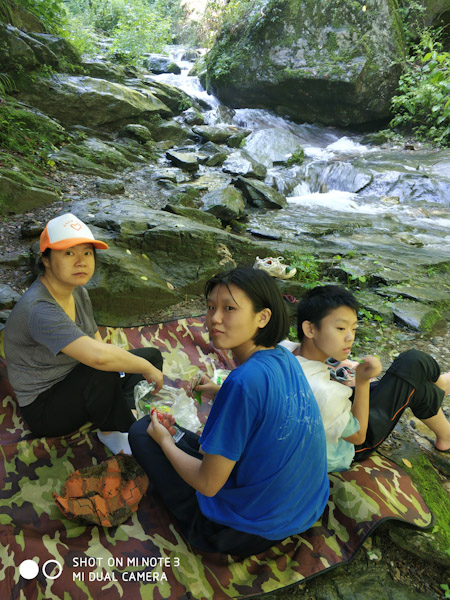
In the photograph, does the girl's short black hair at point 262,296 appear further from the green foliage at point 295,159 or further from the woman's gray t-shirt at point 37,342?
the green foliage at point 295,159

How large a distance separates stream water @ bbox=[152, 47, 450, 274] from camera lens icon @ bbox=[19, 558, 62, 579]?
197 inches

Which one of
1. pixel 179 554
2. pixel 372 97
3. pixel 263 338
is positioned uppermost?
pixel 372 97

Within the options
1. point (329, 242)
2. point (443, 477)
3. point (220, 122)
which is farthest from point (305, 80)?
point (443, 477)

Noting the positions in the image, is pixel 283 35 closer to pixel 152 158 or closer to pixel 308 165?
pixel 308 165

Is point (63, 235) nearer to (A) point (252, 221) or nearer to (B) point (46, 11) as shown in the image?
(A) point (252, 221)

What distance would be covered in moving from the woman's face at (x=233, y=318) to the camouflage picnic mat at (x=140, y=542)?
96cm

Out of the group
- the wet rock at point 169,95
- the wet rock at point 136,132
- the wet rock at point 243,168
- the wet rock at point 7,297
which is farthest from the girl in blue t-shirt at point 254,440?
the wet rock at point 169,95

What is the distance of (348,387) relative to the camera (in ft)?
5.91

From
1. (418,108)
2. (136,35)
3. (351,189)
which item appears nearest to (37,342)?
(351,189)

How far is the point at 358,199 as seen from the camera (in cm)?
922

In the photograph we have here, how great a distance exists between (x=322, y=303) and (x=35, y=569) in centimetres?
166

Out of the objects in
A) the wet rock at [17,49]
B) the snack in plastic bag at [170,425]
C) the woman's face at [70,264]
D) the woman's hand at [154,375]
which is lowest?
the snack in plastic bag at [170,425]

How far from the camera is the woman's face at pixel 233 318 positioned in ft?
4.37

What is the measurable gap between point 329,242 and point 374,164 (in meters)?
5.71
